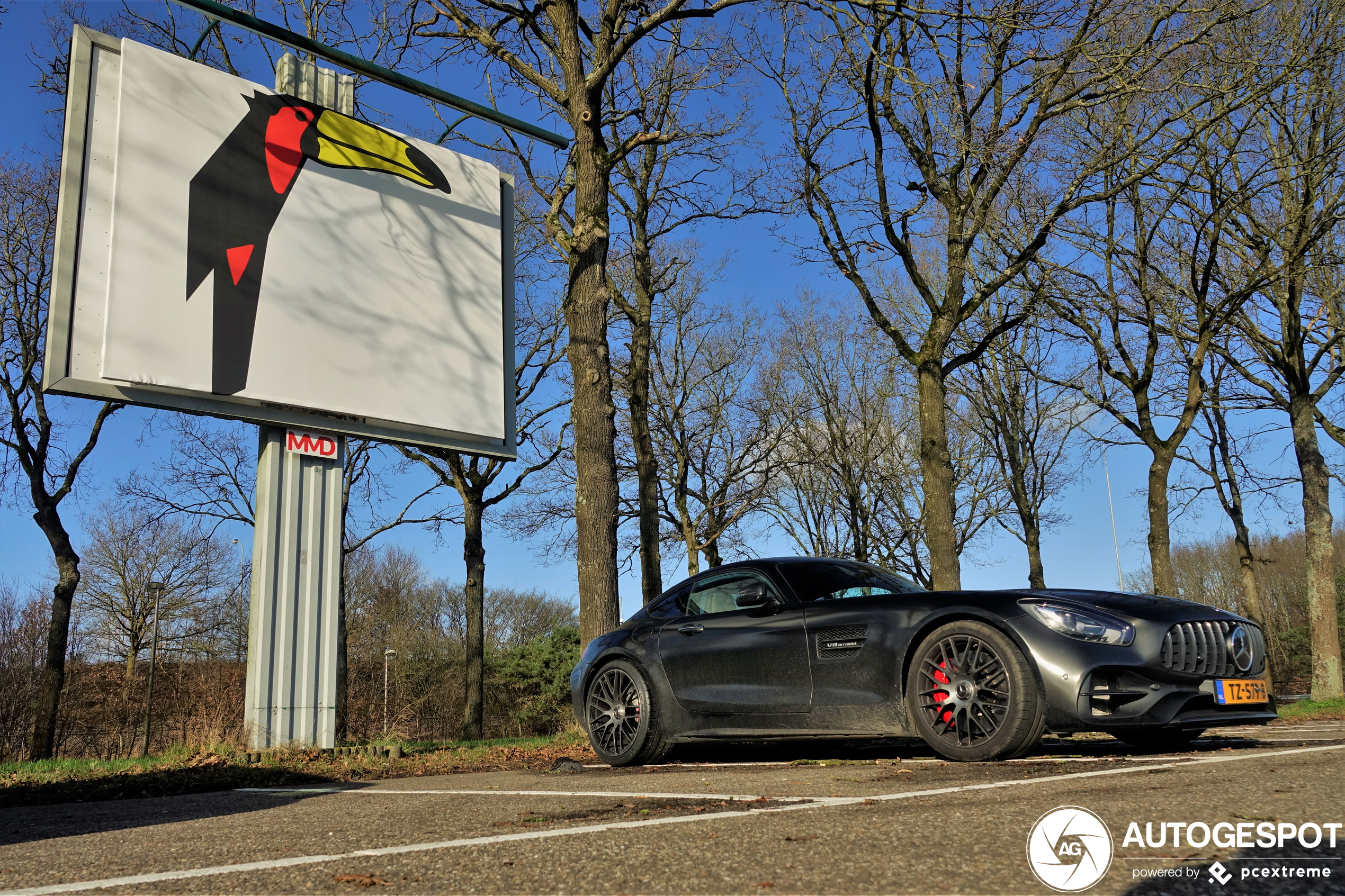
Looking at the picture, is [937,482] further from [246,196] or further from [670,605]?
[246,196]

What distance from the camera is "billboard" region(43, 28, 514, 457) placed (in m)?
8.34

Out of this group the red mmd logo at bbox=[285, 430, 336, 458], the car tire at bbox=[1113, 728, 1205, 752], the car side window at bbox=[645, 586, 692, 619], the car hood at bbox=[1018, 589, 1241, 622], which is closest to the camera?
the car hood at bbox=[1018, 589, 1241, 622]

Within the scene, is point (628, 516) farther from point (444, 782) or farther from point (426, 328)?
point (444, 782)

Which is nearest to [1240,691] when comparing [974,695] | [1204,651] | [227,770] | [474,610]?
[1204,651]

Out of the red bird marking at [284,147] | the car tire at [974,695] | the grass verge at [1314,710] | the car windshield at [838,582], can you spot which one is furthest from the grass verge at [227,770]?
the grass verge at [1314,710]

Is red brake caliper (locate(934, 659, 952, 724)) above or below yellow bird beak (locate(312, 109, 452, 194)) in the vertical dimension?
below

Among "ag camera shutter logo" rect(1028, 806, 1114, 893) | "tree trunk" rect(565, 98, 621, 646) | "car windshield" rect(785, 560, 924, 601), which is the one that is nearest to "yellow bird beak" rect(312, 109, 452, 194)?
"tree trunk" rect(565, 98, 621, 646)

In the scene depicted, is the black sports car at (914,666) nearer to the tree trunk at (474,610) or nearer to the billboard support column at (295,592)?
the billboard support column at (295,592)

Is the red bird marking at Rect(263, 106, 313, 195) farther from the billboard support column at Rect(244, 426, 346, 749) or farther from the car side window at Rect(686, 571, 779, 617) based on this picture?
the car side window at Rect(686, 571, 779, 617)

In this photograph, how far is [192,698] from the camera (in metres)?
27.9

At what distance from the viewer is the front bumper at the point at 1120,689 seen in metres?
4.48

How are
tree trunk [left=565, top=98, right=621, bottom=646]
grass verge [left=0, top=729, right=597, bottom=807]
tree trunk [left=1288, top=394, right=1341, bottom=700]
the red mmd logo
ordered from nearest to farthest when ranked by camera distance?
grass verge [left=0, top=729, right=597, bottom=807], the red mmd logo, tree trunk [left=565, top=98, right=621, bottom=646], tree trunk [left=1288, top=394, right=1341, bottom=700]

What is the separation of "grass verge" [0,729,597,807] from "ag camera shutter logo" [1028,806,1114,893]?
4934 millimetres

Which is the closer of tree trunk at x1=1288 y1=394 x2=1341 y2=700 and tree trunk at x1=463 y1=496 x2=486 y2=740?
tree trunk at x1=1288 y1=394 x2=1341 y2=700
